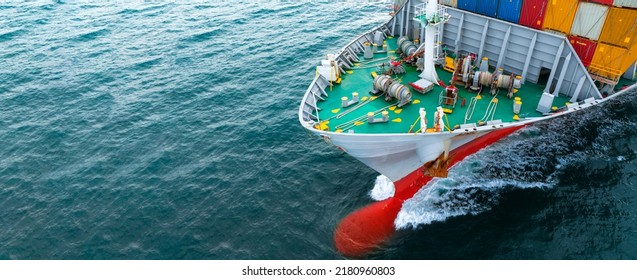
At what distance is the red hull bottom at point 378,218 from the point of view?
27.6m

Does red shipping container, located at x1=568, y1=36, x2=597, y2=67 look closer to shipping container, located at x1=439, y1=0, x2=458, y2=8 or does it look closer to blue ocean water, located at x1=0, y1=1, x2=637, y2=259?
blue ocean water, located at x1=0, y1=1, x2=637, y2=259

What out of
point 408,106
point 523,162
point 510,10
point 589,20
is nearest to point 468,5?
point 510,10

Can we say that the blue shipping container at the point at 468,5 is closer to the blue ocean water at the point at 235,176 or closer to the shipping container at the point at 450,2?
the shipping container at the point at 450,2

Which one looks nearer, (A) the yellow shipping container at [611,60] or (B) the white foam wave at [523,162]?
(A) the yellow shipping container at [611,60]

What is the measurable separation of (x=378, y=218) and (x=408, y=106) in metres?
8.31

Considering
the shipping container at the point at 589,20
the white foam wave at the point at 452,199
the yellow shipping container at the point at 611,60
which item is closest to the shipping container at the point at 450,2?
the shipping container at the point at 589,20

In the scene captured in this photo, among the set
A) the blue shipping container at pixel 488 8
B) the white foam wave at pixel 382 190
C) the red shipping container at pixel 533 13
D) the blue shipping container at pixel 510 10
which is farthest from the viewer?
the blue shipping container at pixel 488 8

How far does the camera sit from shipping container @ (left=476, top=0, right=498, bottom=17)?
31736mm

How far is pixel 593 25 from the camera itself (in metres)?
27.9

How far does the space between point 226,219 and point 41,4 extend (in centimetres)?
6956

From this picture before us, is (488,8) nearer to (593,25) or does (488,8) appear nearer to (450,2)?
(450,2)

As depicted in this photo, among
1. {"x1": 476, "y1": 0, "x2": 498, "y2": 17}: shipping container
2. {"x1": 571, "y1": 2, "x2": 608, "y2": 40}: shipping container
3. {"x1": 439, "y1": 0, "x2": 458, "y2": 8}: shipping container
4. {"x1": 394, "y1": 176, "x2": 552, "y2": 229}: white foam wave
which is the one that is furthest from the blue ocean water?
{"x1": 439, "y1": 0, "x2": 458, "y2": 8}: shipping container

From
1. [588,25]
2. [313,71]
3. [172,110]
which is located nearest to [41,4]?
[172,110]

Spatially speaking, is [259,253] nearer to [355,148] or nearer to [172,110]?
[355,148]
